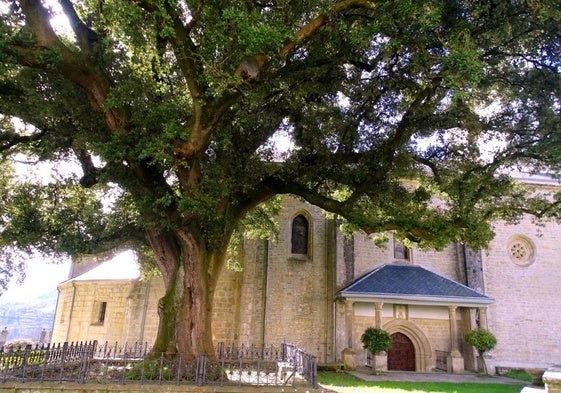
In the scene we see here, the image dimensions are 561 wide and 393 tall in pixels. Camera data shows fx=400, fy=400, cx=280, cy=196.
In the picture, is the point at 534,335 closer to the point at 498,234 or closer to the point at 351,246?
the point at 498,234

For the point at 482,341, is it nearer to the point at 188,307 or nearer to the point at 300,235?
the point at 300,235

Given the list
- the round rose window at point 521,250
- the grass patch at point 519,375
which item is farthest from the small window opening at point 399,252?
the grass patch at point 519,375

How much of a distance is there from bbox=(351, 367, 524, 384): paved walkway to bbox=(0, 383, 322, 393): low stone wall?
7.83 meters

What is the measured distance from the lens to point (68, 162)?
12312mm

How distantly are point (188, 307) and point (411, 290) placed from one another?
11.6 metres

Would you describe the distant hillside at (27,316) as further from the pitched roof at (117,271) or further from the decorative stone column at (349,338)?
the decorative stone column at (349,338)

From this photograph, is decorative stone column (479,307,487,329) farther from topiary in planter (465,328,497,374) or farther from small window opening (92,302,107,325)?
small window opening (92,302,107,325)

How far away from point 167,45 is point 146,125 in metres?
2.05

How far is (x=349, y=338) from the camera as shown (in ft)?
59.3

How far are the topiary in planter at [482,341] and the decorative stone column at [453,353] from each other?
619mm

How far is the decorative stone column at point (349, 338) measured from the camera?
56.7ft

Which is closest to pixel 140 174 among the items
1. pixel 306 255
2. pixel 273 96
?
pixel 273 96

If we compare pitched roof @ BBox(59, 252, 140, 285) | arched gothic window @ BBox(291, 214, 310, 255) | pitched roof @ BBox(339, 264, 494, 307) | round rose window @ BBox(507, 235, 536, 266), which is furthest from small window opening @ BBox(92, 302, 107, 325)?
round rose window @ BBox(507, 235, 536, 266)

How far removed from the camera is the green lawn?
12.4 m
